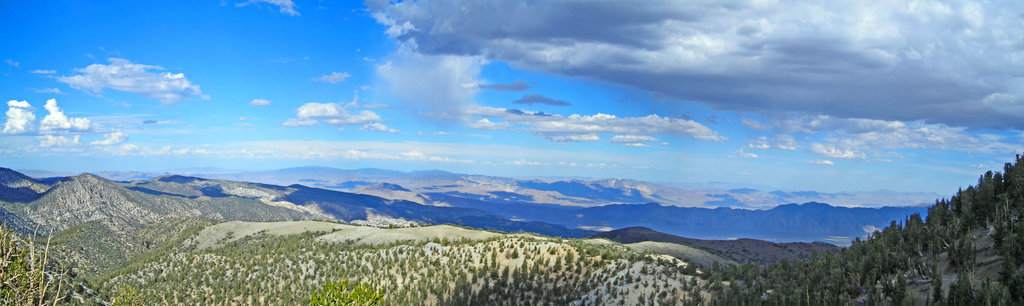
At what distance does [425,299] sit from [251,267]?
32.5 metres

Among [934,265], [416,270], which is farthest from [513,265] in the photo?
[934,265]

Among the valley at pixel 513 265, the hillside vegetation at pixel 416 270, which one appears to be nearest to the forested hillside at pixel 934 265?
the valley at pixel 513 265

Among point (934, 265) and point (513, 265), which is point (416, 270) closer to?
point (513, 265)

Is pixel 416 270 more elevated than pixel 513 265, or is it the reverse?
pixel 513 265

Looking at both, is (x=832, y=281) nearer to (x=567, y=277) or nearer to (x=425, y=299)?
(x=567, y=277)

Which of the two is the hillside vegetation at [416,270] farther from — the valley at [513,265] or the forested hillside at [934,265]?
the forested hillside at [934,265]

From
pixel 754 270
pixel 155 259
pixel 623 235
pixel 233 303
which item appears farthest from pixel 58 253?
pixel 623 235

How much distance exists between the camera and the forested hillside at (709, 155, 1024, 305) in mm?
18969

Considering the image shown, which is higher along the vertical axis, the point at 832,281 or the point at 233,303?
the point at 832,281

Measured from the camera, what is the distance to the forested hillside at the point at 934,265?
1897 centimetres

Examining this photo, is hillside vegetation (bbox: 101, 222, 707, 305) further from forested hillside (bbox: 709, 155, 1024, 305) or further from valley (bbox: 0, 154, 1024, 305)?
forested hillside (bbox: 709, 155, 1024, 305)

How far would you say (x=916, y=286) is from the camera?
2194 cm

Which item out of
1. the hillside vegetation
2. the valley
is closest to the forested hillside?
the valley

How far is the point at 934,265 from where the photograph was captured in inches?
850
